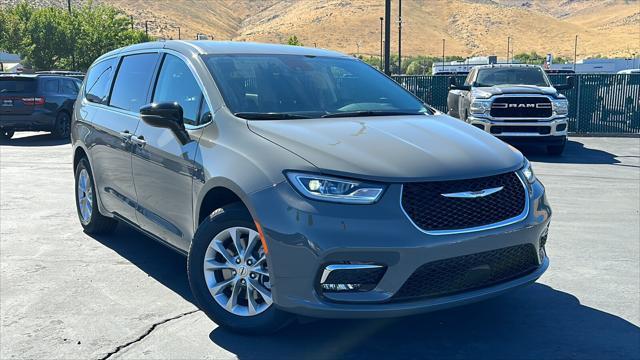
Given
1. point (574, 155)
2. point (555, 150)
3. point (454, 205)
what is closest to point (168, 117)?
point (454, 205)

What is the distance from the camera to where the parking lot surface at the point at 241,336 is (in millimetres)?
3846

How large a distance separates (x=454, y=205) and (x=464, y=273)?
388mm

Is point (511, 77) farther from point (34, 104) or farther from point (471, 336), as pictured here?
point (34, 104)

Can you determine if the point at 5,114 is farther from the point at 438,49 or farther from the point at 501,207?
the point at 438,49

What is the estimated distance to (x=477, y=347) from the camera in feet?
12.6

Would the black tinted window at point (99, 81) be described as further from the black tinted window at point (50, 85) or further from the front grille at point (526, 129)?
the black tinted window at point (50, 85)

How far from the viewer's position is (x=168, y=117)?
4324 millimetres

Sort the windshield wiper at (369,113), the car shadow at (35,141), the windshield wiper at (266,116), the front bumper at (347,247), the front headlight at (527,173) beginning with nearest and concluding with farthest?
the front bumper at (347,247)
the front headlight at (527,173)
the windshield wiper at (266,116)
the windshield wiper at (369,113)
the car shadow at (35,141)

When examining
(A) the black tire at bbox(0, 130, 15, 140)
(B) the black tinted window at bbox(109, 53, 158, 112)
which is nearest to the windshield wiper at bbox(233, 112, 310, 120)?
(B) the black tinted window at bbox(109, 53, 158, 112)

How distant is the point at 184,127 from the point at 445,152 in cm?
180

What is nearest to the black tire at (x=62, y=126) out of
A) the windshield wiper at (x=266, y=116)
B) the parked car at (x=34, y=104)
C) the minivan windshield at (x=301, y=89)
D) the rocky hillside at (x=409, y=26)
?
the parked car at (x=34, y=104)

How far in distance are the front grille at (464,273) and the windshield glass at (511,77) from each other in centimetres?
1071

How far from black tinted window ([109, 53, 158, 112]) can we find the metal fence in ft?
48.1

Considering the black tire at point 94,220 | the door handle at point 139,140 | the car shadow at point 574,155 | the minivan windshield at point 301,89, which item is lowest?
the car shadow at point 574,155
